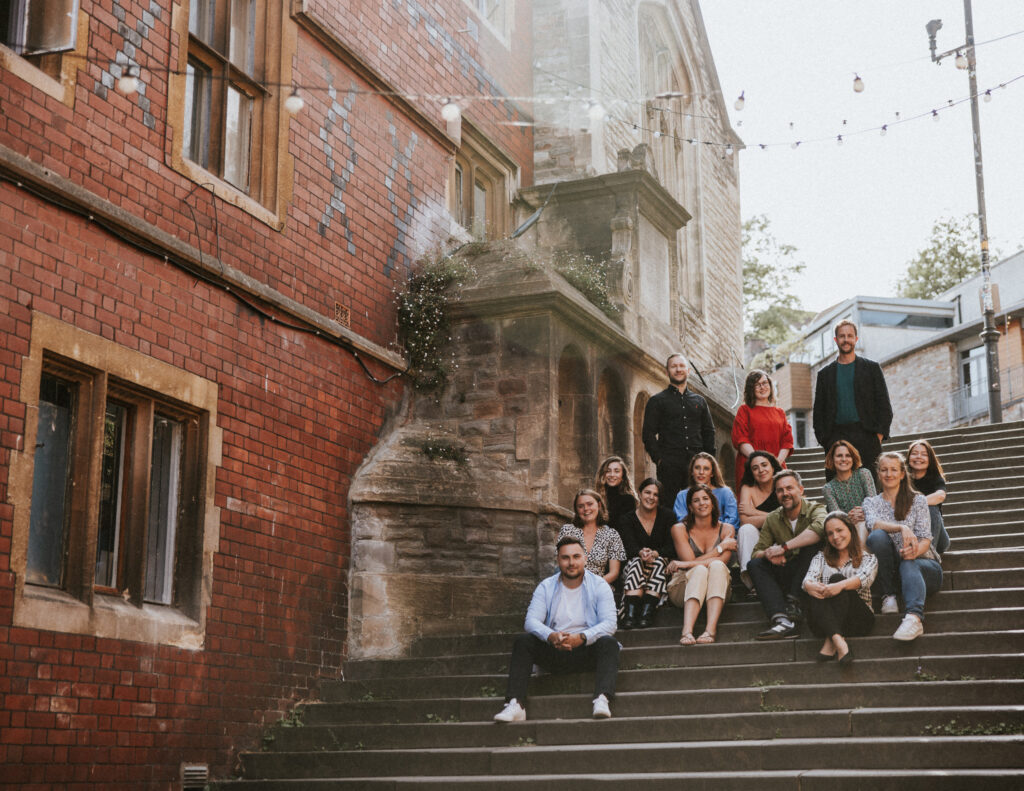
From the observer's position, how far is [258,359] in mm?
9453

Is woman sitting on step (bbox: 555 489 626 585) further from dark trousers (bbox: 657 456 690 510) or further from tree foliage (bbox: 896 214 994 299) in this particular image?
tree foliage (bbox: 896 214 994 299)

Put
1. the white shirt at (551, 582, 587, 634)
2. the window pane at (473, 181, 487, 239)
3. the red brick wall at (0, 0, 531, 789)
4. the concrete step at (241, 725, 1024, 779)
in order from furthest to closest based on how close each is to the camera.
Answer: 1. the window pane at (473, 181, 487, 239)
2. the white shirt at (551, 582, 587, 634)
3. the red brick wall at (0, 0, 531, 789)
4. the concrete step at (241, 725, 1024, 779)

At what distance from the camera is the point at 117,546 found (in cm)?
815

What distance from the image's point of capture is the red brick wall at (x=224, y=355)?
7309 mm

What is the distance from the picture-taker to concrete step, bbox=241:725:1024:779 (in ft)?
22.2

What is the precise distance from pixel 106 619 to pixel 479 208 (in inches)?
309

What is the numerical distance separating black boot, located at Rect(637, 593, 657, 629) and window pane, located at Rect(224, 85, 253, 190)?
4.38 meters

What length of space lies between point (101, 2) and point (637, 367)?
684cm

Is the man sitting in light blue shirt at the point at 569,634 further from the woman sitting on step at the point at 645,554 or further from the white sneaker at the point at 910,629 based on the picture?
the white sneaker at the point at 910,629

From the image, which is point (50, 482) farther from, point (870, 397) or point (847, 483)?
point (870, 397)

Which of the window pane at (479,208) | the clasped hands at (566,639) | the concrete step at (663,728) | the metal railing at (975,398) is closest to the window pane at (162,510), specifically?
the concrete step at (663,728)

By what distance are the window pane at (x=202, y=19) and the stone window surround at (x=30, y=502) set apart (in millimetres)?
2811

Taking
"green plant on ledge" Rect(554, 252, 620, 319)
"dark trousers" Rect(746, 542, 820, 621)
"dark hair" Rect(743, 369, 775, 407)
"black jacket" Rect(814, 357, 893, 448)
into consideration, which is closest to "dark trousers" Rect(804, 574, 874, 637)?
"dark trousers" Rect(746, 542, 820, 621)

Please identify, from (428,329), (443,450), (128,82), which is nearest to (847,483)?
(443,450)
